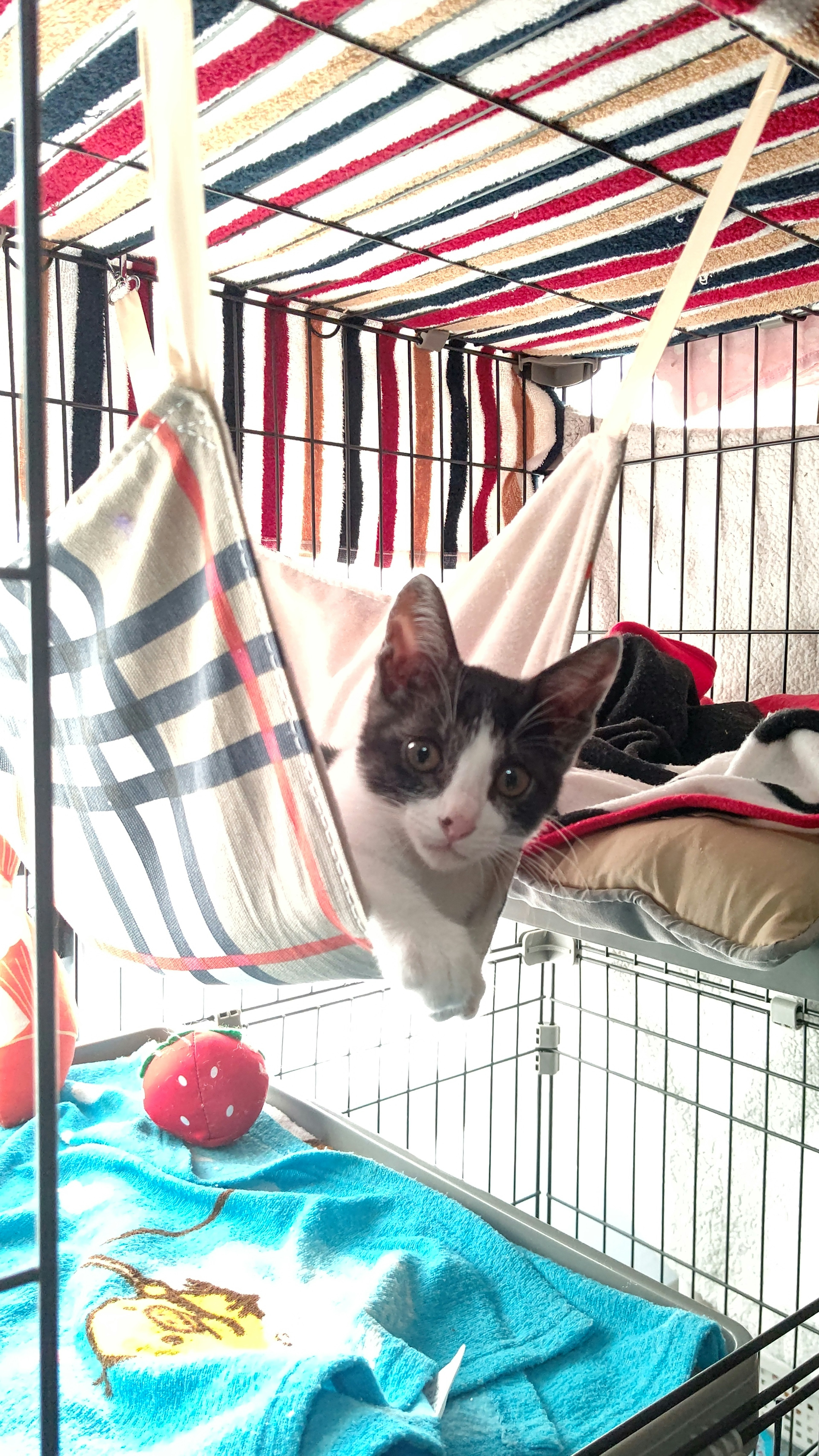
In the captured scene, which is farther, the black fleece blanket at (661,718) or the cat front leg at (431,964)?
the black fleece blanket at (661,718)

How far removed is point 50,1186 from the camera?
1.21ft

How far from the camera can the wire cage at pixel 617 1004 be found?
1363 mm

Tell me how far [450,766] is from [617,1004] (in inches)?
51.9

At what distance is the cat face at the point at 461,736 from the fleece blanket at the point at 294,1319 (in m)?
0.47

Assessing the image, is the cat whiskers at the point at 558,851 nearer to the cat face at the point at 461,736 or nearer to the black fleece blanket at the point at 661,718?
the cat face at the point at 461,736

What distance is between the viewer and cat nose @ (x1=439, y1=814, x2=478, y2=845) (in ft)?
2.31

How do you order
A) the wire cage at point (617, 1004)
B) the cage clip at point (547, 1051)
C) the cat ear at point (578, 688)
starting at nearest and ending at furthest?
1. the cat ear at point (578, 688)
2. the wire cage at point (617, 1004)
3. the cage clip at point (547, 1051)

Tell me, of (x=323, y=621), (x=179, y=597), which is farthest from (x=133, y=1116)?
(x=179, y=597)

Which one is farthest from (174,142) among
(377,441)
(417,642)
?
(377,441)

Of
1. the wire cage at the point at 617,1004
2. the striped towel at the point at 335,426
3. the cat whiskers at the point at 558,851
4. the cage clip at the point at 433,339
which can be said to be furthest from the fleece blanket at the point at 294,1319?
the cage clip at the point at 433,339

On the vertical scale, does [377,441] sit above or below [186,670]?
above

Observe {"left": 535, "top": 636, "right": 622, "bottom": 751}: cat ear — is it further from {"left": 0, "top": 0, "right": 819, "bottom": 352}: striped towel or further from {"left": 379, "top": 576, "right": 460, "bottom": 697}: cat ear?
{"left": 0, "top": 0, "right": 819, "bottom": 352}: striped towel

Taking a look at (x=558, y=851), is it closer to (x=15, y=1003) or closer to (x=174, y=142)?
(x=174, y=142)

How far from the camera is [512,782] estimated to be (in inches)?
30.2
